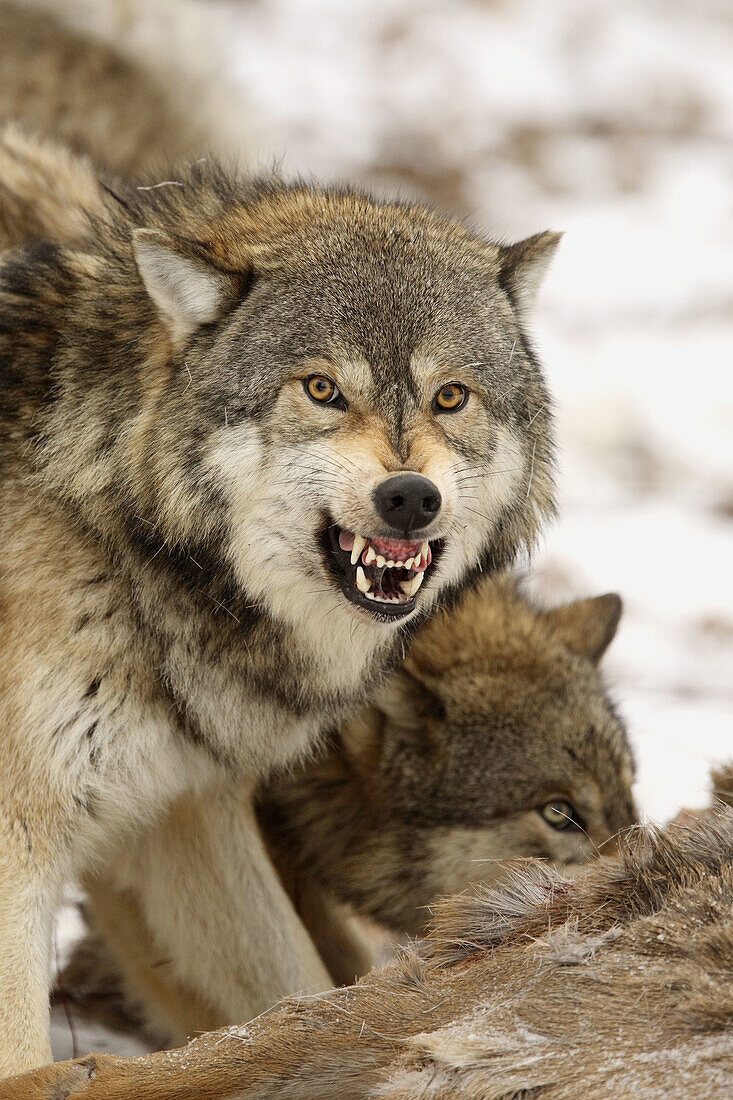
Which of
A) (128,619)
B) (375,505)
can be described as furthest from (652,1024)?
(128,619)

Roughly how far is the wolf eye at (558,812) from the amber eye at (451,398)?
55.9 inches

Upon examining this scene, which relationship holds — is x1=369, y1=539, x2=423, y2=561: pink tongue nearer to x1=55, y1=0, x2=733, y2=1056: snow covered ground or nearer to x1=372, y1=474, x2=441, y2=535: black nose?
x1=372, y1=474, x2=441, y2=535: black nose

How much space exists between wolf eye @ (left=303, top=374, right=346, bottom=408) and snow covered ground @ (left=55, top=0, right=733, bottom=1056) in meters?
2.39

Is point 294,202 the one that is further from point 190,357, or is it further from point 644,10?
point 644,10

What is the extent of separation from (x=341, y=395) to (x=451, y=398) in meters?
0.28

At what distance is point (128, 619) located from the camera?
331 centimetres

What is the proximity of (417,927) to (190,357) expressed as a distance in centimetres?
198

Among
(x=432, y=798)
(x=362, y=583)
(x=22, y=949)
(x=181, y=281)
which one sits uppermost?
(x=181, y=281)

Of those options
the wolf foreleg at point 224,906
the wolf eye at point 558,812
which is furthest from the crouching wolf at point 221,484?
the wolf eye at point 558,812

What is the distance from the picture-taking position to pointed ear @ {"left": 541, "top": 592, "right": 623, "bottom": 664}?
448cm

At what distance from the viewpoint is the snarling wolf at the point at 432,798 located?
407 centimetres

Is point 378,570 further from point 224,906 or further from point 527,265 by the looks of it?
point 224,906

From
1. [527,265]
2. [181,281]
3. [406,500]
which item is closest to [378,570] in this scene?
[406,500]

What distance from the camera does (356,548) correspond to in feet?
10.1
